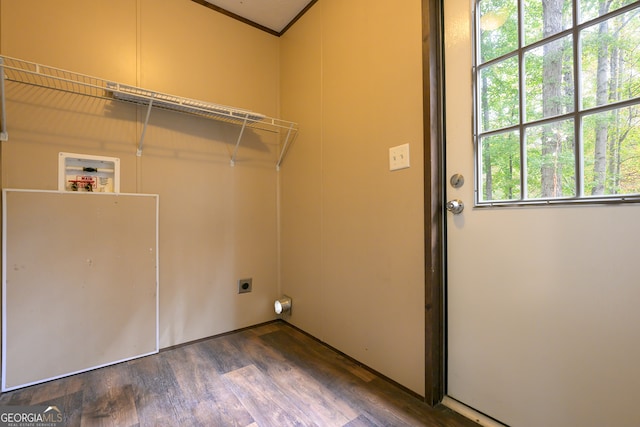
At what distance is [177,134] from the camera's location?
184cm

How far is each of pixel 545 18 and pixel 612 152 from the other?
0.54 metres

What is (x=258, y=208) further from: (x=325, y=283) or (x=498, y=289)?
(x=498, y=289)

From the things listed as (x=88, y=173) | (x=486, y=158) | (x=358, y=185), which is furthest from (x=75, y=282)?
(x=486, y=158)

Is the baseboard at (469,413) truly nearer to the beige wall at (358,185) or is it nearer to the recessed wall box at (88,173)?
the beige wall at (358,185)

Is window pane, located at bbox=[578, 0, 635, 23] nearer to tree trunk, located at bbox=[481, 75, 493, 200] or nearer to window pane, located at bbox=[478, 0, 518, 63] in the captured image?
window pane, located at bbox=[478, 0, 518, 63]

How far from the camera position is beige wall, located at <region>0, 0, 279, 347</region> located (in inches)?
56.3

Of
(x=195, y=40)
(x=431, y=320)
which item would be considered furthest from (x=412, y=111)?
(x=195, y=40)

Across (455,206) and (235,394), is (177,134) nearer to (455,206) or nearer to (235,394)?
(235,394)

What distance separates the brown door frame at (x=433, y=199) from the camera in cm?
122

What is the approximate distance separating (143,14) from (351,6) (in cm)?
131

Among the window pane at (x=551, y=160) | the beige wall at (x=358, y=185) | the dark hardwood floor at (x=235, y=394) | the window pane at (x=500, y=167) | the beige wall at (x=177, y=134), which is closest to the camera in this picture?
the window pane at (x=551, y=160)

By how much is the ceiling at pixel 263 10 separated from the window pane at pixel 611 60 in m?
1.70

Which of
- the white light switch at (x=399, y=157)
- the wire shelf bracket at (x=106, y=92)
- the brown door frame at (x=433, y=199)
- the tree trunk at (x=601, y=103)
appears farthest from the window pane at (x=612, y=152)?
the wire shelf bracket at (x=106, y=92)

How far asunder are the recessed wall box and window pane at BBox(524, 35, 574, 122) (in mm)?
2118
